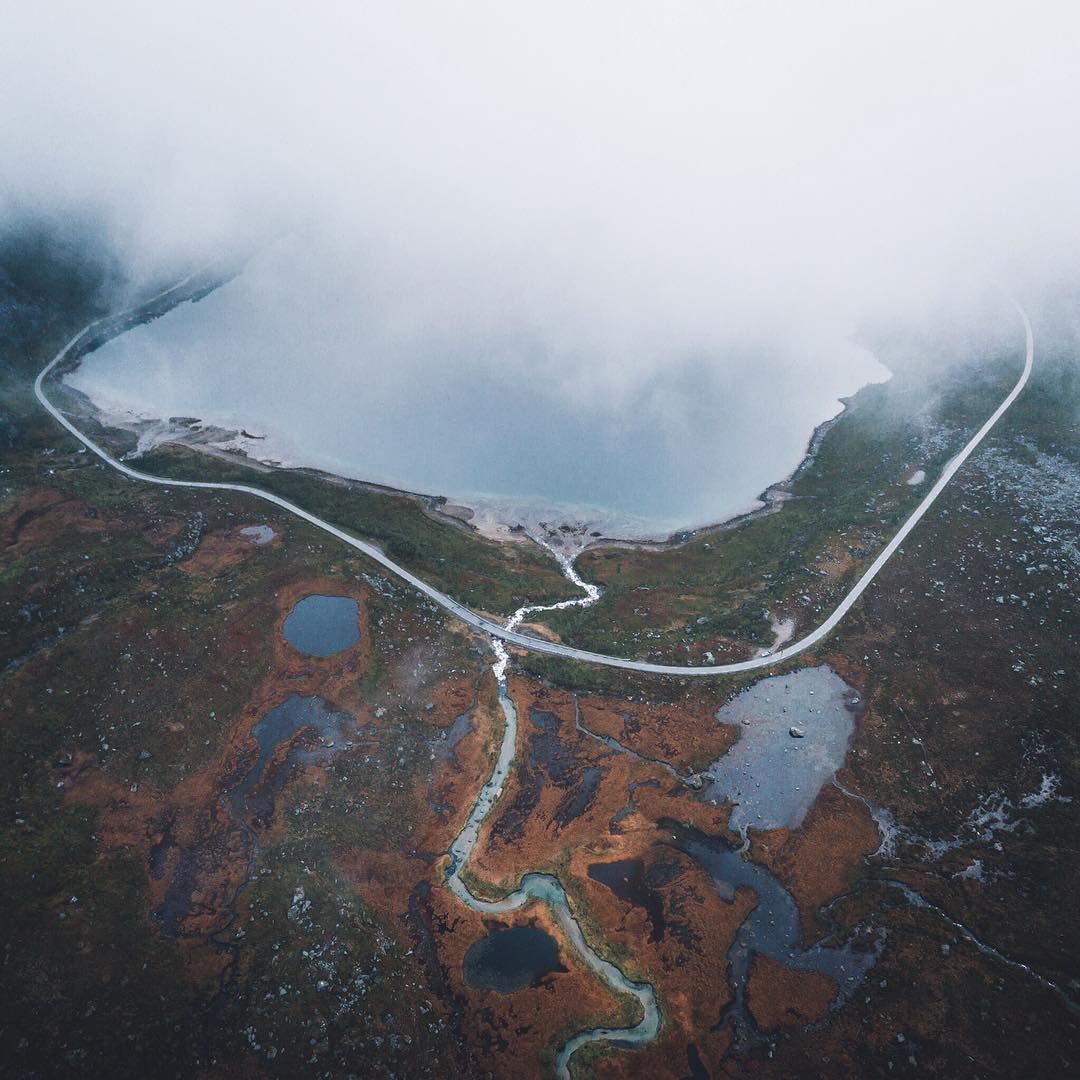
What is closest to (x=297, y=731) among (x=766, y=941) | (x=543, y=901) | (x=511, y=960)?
(x=543, y=901)

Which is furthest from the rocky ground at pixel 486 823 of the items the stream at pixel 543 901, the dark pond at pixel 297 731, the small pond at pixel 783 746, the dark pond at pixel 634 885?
the small pond at pixel 783 746

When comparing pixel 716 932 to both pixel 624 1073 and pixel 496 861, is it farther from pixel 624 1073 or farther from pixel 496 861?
pixel 496 861

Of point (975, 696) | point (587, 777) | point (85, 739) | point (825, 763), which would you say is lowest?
point (85, 739)

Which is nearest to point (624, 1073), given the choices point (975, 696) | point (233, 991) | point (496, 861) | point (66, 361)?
point (496, 861)

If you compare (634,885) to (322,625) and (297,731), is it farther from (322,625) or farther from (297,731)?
(322,625)

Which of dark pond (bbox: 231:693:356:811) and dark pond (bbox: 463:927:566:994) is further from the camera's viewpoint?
dark pond (bbox: 231:693:356:811)

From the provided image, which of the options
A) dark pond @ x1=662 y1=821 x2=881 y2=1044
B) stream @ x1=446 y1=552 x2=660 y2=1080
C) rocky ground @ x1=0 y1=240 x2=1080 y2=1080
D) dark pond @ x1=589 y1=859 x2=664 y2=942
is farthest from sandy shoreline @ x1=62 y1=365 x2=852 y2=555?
dark pond @ x1=662 y1=821 x2=881 y2=1044

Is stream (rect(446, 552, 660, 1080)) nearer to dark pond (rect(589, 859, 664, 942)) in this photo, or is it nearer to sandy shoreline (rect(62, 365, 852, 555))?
dark pond (rect(589, 859, 664, 942))
